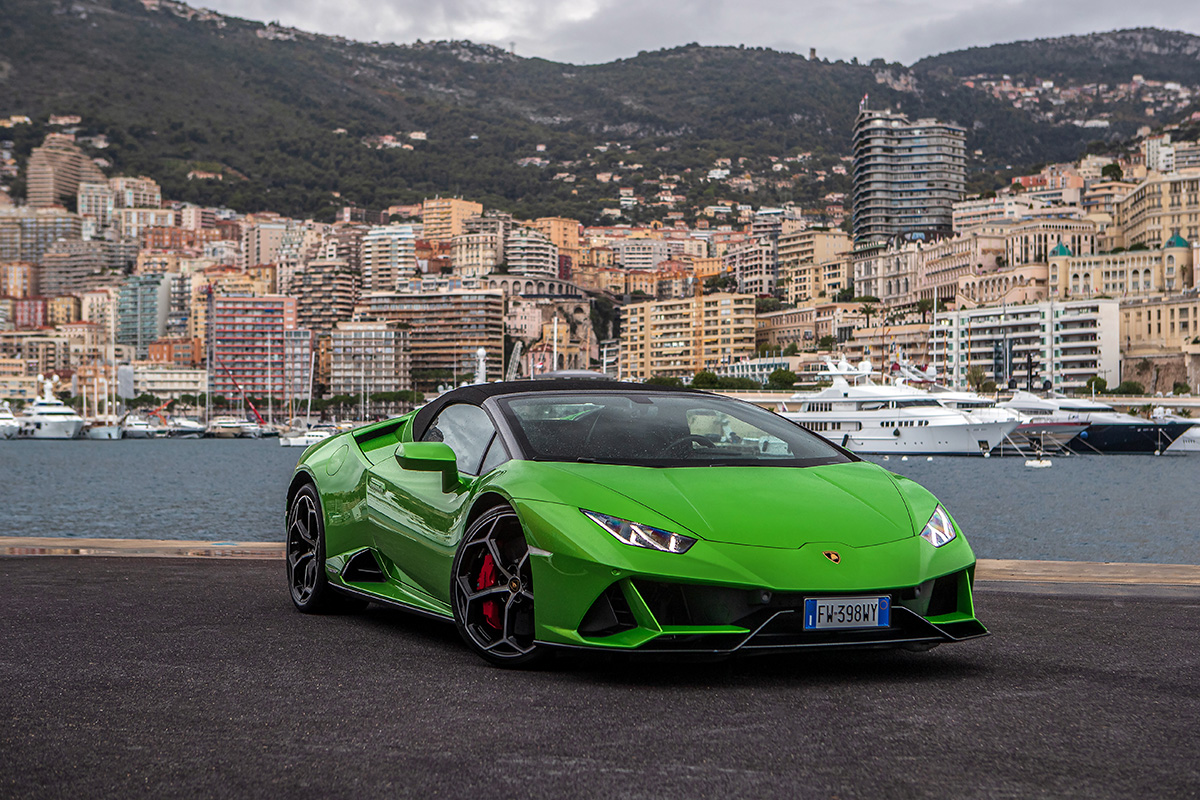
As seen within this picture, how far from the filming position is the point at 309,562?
274 inches

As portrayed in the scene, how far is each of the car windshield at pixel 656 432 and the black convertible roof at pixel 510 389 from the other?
7 cm

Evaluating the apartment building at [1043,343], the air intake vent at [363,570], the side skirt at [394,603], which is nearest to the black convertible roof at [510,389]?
the air intake vent at [363,570]

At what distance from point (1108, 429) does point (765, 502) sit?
324 feet

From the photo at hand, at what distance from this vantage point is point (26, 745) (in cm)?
384

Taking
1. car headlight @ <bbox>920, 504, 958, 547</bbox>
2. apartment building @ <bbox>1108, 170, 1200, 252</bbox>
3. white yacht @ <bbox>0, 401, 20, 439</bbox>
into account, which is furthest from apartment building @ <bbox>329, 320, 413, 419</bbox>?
car headlight @ <bbox>920, 504, 958, 547</bbox>

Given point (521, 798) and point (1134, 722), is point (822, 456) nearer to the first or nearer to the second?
point (1134, 722)

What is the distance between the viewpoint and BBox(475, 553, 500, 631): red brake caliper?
5.18 m

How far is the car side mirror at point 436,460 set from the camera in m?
5.53

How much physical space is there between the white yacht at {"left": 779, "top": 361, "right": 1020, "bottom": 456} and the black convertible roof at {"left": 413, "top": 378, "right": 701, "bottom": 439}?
3183 inches

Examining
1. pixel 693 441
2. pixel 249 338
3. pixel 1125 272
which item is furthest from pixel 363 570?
pixel 249 338

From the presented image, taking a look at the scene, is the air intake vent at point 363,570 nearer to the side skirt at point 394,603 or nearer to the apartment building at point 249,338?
the side skirt at point 394,603

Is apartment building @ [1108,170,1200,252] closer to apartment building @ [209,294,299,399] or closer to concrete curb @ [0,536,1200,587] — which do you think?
apartment building @ [209,294,299,399]

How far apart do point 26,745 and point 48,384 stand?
169 metres

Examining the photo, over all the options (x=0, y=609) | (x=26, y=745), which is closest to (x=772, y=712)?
(x=26, y=745)
